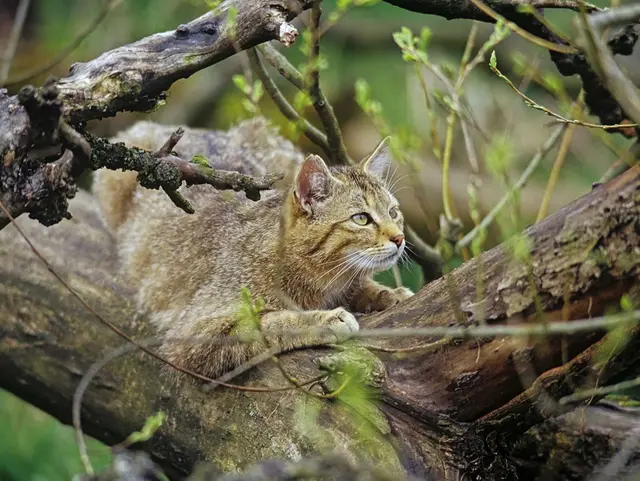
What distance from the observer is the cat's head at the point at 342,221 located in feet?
11.2

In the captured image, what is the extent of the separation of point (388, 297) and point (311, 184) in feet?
1.71

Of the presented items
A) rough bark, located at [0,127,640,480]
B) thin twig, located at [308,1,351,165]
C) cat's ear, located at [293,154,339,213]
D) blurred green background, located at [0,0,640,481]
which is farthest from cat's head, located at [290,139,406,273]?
blurred green background, located at [0,0,640,481]

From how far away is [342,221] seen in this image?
3492 mm

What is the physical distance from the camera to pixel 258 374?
3094 millimetres

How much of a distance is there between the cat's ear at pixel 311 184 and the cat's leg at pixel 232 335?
51 cm

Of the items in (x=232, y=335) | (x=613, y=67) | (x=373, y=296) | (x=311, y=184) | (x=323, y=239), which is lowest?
(x=373, y=296)

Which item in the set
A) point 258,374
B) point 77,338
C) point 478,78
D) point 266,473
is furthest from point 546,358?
point 478,78

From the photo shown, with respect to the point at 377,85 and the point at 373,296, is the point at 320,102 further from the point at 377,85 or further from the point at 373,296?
the point at 377,85

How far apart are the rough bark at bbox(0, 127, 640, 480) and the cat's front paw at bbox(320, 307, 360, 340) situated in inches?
2.9

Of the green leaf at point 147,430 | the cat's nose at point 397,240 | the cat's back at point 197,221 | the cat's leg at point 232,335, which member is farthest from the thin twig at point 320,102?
the green leaf at point 147,430

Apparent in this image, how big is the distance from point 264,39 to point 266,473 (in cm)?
161

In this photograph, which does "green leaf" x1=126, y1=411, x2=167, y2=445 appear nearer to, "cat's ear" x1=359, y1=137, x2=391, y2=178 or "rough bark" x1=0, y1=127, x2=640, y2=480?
"rough bark" x1=0, y1=127, x2=640, y2=480

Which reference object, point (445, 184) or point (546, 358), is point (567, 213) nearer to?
point (546, 358)

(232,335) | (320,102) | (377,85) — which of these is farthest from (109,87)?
(377,85)
